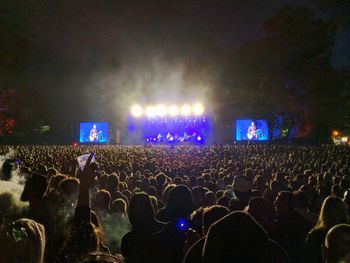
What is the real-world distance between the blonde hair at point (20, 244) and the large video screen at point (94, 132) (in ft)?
190

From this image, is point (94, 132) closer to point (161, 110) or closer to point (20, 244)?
point (161, 110)

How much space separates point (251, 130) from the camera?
179ft

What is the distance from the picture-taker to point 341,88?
51.5 m

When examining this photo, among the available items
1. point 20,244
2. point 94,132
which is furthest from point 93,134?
point 20,244

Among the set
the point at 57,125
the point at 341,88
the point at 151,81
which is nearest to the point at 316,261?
the point at 341,88

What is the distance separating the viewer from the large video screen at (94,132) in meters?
59.8

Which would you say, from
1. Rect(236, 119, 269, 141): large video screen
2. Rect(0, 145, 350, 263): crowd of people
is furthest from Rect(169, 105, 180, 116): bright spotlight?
Rect(0, 145, 350, 263): crowd of people

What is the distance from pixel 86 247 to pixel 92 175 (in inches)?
33.0

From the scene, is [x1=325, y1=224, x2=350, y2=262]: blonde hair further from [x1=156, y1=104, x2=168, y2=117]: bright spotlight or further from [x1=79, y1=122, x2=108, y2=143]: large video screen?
[x1=79, y1=122, x2=108, y2=143]: large video screen

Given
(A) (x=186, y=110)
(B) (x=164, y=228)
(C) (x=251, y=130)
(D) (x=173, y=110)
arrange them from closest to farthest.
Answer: (B) (x=164, y=228)
(A) (x=186, y=110)
(D) (x=173, y=110)
(C) (x=251, y=130)

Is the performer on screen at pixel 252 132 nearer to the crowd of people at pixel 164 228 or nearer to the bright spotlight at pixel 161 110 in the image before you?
the bright spotlight at pixel 161 110

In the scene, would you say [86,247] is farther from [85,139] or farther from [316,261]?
[85,139]

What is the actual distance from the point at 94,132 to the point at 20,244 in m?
59.2

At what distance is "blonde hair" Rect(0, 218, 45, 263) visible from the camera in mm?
2020
